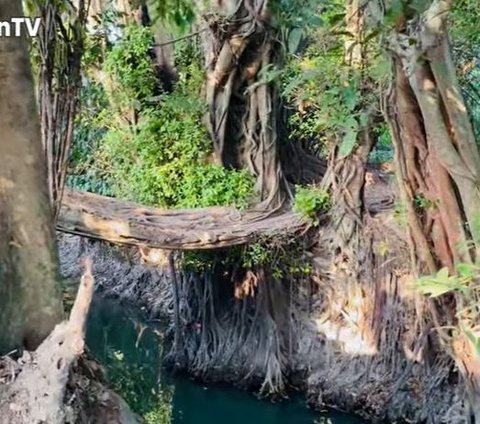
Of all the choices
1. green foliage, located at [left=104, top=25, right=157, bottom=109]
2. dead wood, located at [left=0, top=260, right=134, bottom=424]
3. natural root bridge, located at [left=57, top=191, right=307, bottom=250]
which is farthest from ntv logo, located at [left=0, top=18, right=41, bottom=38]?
green foliage, located at [left=104, top=25, right=157, bottom=109]

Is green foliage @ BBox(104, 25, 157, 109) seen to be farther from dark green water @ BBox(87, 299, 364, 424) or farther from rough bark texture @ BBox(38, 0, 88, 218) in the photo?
rough bark texture @ BBox(38, 0, 88, 218)

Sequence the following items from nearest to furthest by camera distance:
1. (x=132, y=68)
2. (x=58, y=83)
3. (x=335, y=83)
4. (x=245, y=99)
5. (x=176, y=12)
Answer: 1. (x=176, y=12)
2. (x=58, y=83)
3. (x=335, y=83)
4. (x=245, y=99)
5. (x=132, y=68)

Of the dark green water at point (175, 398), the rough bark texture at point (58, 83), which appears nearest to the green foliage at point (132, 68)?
the dark green water at point (175, 398)

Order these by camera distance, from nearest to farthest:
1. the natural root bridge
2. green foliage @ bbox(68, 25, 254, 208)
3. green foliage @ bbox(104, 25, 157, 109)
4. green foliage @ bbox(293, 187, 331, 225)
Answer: the natural root bridge
green foliage @ bbox(293, 187, 331, 225)
green foliage @ bbox(68, 25, 254, 208)
green foliage @ bbox(104, 25, 157, 109)

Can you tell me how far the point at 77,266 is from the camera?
8.98 meters

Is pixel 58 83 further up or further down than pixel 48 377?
further up

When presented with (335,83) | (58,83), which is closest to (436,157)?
(335,83)

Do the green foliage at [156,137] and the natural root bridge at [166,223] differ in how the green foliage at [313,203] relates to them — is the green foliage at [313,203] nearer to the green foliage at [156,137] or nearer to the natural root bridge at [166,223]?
the natural root bridge at [166,223]

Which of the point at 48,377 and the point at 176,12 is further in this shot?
the point at 176,12

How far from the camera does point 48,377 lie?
1771 mm

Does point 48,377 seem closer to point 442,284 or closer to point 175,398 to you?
point 442,284

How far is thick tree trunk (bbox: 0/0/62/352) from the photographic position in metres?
2.05

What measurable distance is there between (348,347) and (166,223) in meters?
1.69

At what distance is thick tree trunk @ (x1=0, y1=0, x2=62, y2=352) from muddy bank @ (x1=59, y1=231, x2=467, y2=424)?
10.5 feet
